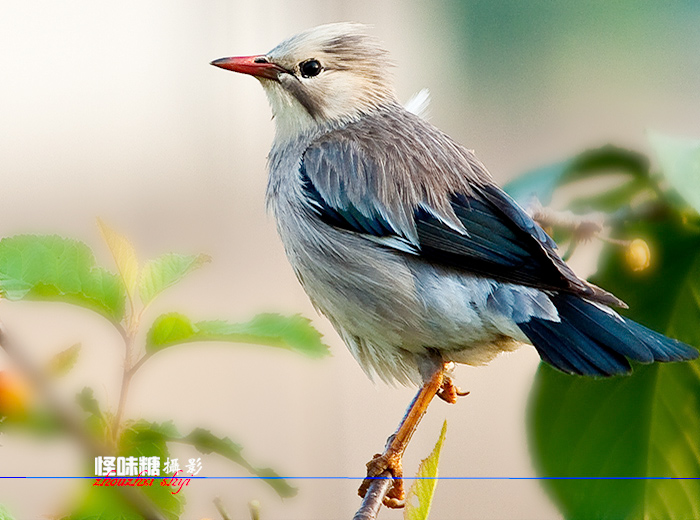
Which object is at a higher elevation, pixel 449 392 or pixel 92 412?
pixel 92 412

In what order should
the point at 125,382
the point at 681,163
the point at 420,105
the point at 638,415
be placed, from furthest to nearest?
the point at 420,105, the point at 638,415, the point at 681,163, the point at 125,382

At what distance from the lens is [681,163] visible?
0.79m

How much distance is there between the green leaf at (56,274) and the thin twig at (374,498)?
30cm

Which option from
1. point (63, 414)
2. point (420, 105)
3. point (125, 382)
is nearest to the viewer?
point (63, 414)

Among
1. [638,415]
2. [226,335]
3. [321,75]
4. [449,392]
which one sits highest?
[321,75]

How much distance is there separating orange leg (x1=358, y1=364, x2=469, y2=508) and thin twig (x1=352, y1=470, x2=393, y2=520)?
12 mm

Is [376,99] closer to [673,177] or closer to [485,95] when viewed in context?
[673,177]

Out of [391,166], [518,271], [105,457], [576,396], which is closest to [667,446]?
[576,396]

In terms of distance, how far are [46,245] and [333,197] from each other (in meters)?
0.53

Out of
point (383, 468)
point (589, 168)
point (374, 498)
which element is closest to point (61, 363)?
point (374, 498)

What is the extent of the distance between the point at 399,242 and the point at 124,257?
45cm

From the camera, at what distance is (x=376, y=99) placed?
116cm

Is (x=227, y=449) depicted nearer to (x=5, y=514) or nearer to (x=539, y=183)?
(x=5, y=514)

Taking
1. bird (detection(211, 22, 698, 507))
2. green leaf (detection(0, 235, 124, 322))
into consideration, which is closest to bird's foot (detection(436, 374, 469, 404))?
bird (detection(211, 22, 698, 507))
